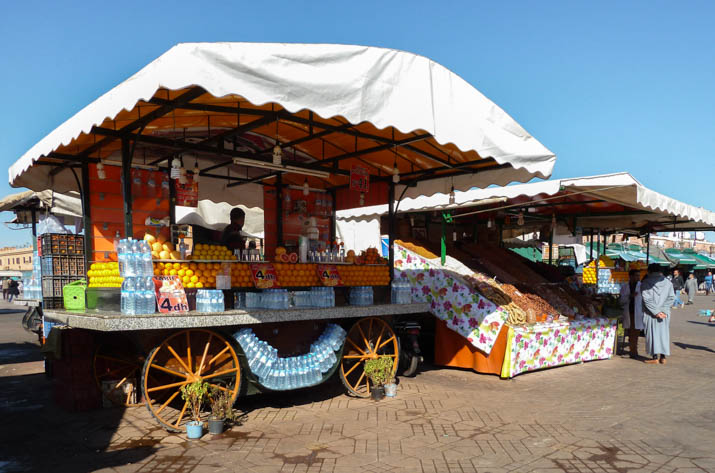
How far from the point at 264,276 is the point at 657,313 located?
24.4 ft

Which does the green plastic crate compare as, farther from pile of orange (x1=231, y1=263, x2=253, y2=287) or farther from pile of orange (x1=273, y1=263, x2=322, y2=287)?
pile of orange (x1=273, y1=263, x2=322, y2=287)

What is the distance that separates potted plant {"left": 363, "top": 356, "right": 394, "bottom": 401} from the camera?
21.4ft

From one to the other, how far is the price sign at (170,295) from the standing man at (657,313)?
327 inches

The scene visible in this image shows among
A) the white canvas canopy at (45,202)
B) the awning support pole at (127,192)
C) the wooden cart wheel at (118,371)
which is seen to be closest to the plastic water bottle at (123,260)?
the awning support pole at (127,192)

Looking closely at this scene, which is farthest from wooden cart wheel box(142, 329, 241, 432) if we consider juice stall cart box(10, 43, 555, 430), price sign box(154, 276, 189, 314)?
price sign box(154, 276, 189, 314)

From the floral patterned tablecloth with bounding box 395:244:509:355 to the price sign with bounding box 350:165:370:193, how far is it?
1.68 m

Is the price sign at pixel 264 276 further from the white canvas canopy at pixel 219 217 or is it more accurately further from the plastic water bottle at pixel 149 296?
the white canvas canopy at pixel 219 217

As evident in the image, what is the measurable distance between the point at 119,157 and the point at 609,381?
8.21 m

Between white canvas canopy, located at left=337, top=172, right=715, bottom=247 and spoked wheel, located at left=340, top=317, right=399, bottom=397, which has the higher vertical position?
white canvas canopy, located at left=337, top=172, right=715, bottom=247

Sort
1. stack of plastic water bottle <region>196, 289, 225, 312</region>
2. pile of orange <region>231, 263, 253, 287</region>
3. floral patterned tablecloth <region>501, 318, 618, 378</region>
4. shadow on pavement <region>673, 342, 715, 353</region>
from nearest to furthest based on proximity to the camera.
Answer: stack of plastic water bottle <region>196, 289, 225, 312</region>
pile of orange <region>231, 263, 253, 287</region>
floral patterned tablecloth <region>501, 318, 618, 378</region>
shadow on pavement <region>673, 342, 715, 353</region>

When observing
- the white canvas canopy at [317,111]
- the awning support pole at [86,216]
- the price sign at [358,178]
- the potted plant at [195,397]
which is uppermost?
A: the white canvas canopy at [317,111]

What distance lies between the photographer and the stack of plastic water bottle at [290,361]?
546 cm

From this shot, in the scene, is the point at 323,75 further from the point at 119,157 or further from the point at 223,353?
the point at 119,157

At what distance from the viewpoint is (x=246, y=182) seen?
8.45 meters
